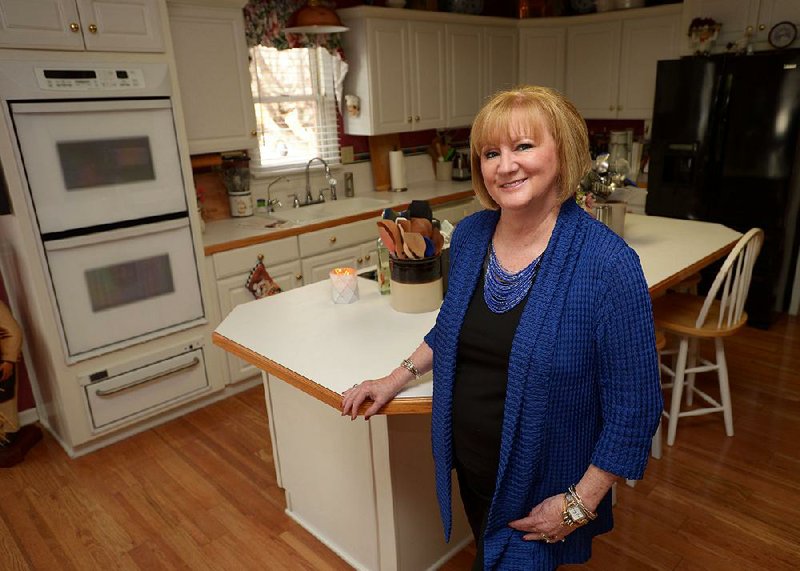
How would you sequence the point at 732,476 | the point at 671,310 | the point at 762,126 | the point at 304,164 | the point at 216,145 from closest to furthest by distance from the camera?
1. the point at 732,476
2. the point at 671,310
3. the point at 216,145
4. the point at 762,126
5. the point at 304,164

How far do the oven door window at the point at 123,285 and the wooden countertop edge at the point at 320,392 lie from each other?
1.29 meters

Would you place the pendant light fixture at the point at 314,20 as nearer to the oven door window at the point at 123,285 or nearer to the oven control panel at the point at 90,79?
the oven control panel at the point at 90,79

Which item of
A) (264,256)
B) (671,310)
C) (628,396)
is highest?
(628,396)

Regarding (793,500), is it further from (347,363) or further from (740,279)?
(347,363)

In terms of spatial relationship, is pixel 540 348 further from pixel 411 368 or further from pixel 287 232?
pixel 287 232

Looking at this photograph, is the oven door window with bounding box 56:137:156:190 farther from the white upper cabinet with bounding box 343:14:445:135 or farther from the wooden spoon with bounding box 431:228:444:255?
the white upper cabinet with bounding box 343:14:445:135

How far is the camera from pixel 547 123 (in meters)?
1.07

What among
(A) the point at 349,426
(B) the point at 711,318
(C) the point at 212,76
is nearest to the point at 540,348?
(A) the point at 349,426

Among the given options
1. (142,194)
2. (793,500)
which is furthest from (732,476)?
(142,194)

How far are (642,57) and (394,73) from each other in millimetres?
1931

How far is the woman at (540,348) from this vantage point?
1047 millimetres

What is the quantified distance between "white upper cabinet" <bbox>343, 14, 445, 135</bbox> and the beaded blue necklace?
3.20 m

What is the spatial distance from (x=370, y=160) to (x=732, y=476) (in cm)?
321

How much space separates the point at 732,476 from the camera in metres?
2.46
